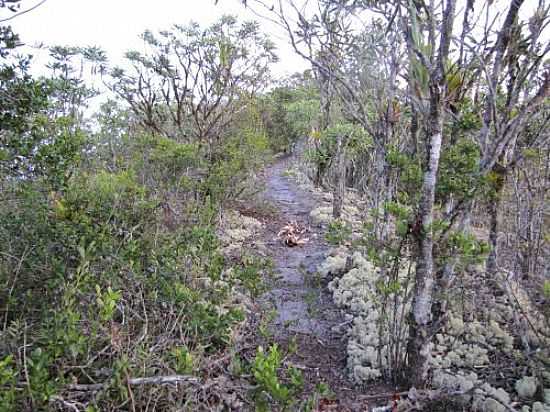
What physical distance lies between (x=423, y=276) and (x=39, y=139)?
2.39 meters

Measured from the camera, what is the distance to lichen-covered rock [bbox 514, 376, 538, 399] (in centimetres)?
263

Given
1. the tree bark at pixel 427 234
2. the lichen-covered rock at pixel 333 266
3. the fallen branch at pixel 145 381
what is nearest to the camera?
the fallen branch at pixel 145 381

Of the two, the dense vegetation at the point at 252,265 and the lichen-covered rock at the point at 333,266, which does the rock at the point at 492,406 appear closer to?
the dense vegetation at the point at 252,265

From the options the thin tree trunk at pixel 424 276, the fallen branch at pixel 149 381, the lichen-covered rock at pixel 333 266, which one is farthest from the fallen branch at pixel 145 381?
the lichen-covered rock at pixel 333 266

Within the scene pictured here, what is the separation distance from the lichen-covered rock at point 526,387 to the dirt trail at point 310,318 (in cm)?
92

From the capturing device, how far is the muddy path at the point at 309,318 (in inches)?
122

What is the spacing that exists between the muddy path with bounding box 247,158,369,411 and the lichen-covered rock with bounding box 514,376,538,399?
925 mm

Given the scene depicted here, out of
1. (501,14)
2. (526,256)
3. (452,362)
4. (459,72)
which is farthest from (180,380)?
(526,256)

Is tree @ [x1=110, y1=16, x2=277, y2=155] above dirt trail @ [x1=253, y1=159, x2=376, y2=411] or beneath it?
above

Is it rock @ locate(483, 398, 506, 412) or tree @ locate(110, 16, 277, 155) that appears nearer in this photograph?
rock @ locate(483, 398, 506, 412)

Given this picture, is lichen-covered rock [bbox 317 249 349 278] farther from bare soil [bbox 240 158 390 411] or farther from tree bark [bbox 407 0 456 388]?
tree bark [bbox 407 0 456 388]

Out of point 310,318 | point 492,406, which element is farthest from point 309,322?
point 492,406

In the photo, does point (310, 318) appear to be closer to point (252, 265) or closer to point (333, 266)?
point (252, 265)

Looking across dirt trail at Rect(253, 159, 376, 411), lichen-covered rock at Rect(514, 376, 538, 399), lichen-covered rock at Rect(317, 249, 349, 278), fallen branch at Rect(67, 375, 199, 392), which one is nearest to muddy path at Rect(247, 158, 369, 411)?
dirt trail at Rect(253, 159, 376, 411)
